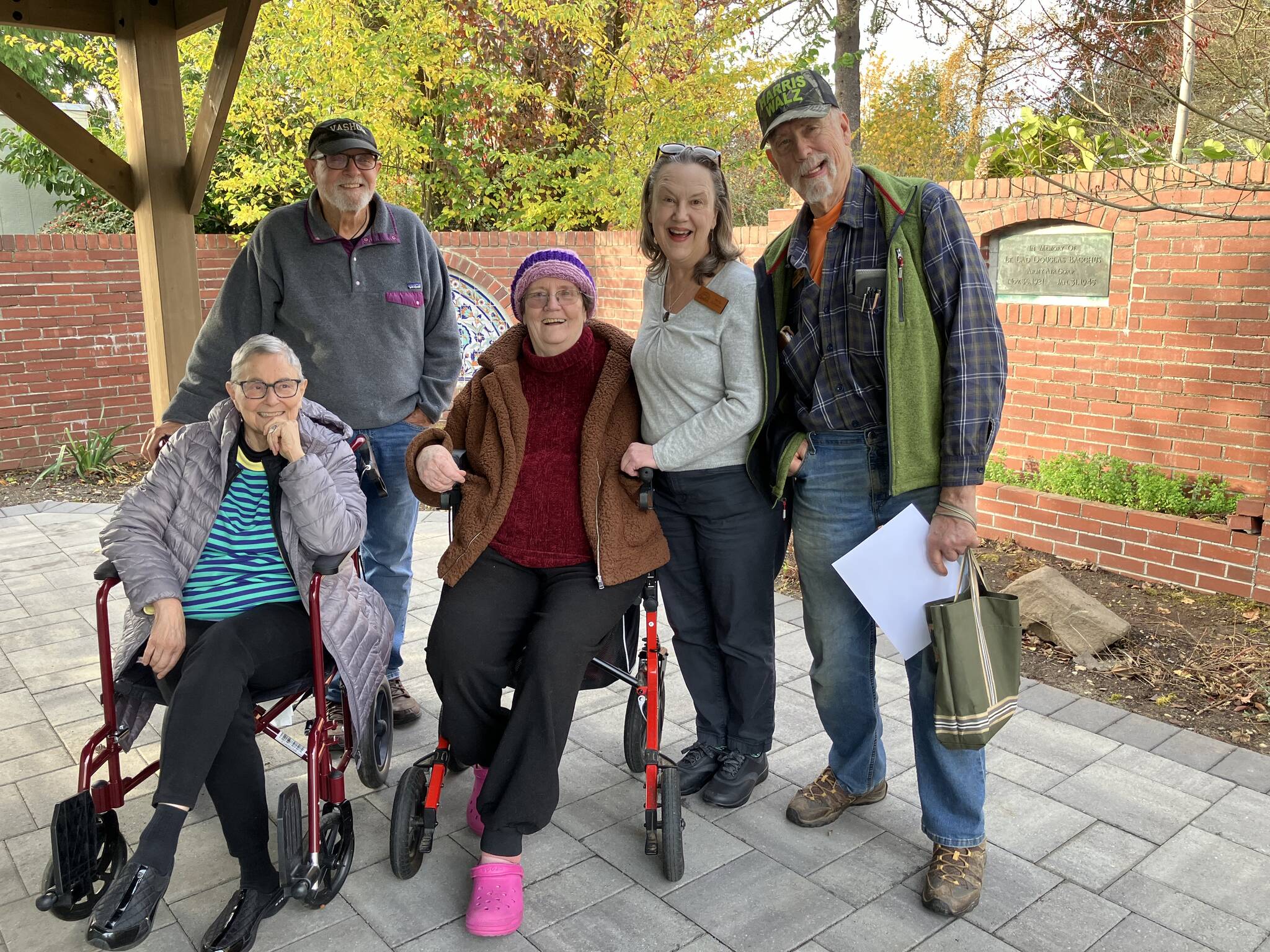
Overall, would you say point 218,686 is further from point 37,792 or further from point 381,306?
point 381,306

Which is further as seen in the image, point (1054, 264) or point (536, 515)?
point (1054, 264)

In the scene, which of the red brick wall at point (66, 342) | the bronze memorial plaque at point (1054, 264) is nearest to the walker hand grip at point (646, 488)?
the bronze memorial plaque at point (1054, 264)

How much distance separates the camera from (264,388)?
8.21 ft

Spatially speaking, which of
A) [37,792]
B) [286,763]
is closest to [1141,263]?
[286,763]

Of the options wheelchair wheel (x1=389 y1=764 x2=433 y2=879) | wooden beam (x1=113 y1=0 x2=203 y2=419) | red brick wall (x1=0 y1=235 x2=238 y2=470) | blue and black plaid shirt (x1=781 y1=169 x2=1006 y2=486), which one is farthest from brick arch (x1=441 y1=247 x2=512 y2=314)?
wheelchair wheel (x1=389 y1=764 x2=433 y2=879)

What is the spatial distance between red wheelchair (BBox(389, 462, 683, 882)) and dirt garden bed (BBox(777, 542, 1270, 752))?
1887 mm

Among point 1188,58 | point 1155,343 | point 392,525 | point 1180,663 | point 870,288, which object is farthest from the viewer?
point 1155,343

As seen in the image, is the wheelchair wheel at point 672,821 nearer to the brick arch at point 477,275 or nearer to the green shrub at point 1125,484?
the green shrub at point 1125,484

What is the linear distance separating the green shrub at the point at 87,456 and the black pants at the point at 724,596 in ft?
19.0

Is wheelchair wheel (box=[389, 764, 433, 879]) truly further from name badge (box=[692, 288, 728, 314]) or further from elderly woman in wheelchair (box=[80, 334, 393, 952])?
name badge (box=[692, 288, 728, 314])

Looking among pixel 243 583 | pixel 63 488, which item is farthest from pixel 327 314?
pixel 63 488

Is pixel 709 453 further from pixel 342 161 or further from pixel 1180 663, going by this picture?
pixel 1180 663

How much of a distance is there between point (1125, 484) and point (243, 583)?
157 inches

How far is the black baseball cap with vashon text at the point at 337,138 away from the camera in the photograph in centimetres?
296
